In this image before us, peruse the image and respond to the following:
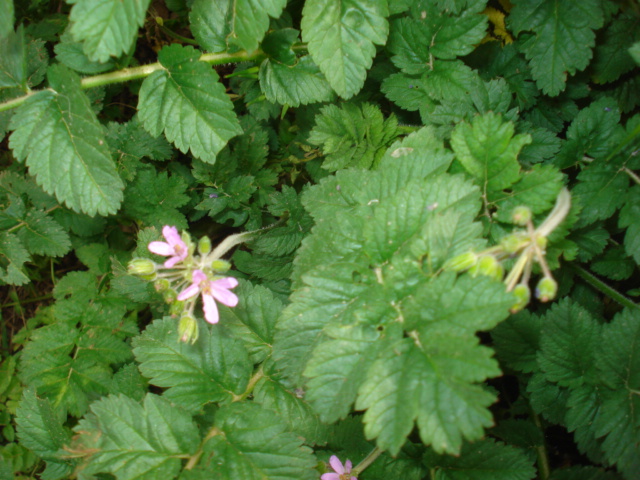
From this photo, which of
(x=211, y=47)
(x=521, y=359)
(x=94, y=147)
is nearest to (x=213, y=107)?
(x=211, y=47)

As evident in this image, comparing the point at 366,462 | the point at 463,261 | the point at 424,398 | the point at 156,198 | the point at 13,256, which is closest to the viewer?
the point at 424,398

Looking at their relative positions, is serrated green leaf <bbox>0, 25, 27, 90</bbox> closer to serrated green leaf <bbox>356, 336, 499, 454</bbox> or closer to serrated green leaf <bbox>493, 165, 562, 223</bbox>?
serrated green leaf <bbox>356, 336, 499, 454</bbox>

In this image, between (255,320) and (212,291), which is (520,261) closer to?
(212,291)

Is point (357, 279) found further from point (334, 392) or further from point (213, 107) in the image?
point (213, 107)

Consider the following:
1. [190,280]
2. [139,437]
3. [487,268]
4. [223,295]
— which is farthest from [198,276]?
[487,268]

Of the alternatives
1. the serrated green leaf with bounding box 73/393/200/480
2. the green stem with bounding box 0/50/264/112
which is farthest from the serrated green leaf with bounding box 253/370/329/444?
the green stem with bounding box 0/50/264/112

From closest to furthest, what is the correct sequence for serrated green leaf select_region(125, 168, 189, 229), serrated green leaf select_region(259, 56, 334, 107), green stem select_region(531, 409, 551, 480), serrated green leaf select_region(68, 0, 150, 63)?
serrated green leaf select_region(68, 0, 150, 63), serrated green leaf select_region(259, 56, 334, 107), green stem select_region(531, 409, 551, 480), serrated green leaf select_region(125, 168, 189, 229)
